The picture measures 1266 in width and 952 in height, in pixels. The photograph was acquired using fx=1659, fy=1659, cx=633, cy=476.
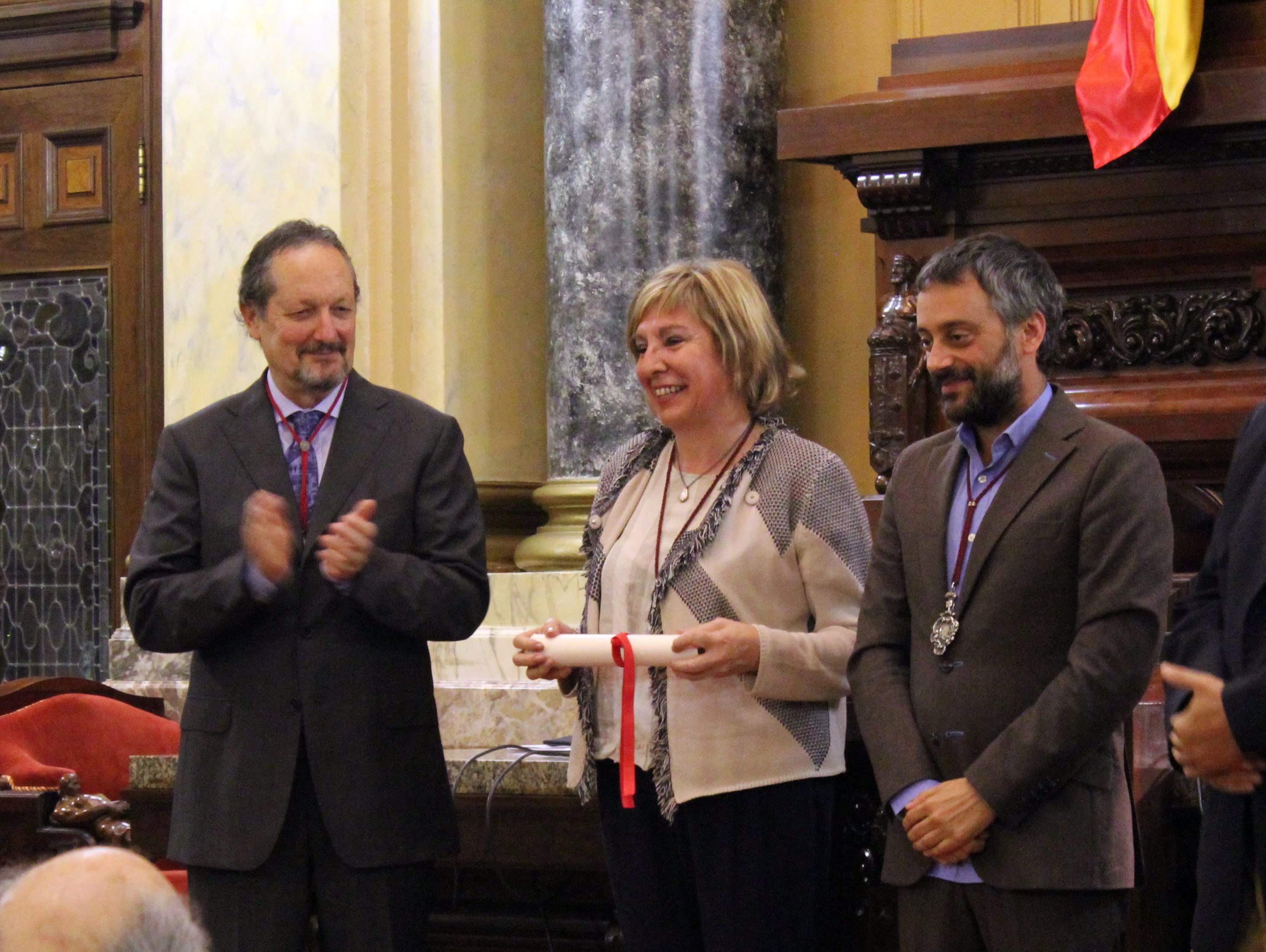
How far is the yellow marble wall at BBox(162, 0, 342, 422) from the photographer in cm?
500

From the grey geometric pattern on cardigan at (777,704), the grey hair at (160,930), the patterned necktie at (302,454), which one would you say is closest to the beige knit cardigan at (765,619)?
the grey geometric pattern on cardigan at (777,704)

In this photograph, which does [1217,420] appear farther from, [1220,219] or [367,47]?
[367,47]

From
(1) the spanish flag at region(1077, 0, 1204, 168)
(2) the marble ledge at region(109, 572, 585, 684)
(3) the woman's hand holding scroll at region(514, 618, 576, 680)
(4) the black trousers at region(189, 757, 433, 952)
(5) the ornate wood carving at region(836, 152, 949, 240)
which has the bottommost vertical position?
(4) the black trousers at region(189, 757, 433, 952)

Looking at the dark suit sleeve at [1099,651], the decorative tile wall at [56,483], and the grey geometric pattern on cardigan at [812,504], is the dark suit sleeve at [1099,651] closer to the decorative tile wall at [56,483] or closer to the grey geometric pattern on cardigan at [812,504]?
the grey geometric pattern on cardigan at [812,504]

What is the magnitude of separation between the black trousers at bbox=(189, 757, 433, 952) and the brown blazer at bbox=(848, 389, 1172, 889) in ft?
2.66

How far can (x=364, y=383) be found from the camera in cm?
295

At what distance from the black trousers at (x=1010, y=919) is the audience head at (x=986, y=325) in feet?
2.36

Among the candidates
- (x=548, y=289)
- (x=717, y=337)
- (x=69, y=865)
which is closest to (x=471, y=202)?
(x=548, y=289)

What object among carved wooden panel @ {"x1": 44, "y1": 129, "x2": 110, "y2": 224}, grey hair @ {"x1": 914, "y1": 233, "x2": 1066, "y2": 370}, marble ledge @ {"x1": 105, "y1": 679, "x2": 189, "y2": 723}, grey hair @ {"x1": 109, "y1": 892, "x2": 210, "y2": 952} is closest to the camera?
grey hair @ {"x1": 109, "y1": 892, "x2": 210, "y2": 952}

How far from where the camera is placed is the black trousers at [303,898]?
2686mm

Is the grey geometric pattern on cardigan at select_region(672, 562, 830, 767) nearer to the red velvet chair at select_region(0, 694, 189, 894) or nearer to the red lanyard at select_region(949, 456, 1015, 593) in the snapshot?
the red lanyard at select_region(949, 456, 1015, 593)

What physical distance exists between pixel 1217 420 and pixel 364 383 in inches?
88.8

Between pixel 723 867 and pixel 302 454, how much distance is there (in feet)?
3.30

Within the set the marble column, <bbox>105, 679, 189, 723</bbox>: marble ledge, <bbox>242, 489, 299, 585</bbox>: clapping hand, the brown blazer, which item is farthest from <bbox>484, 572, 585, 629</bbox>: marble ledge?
the brown blazer
